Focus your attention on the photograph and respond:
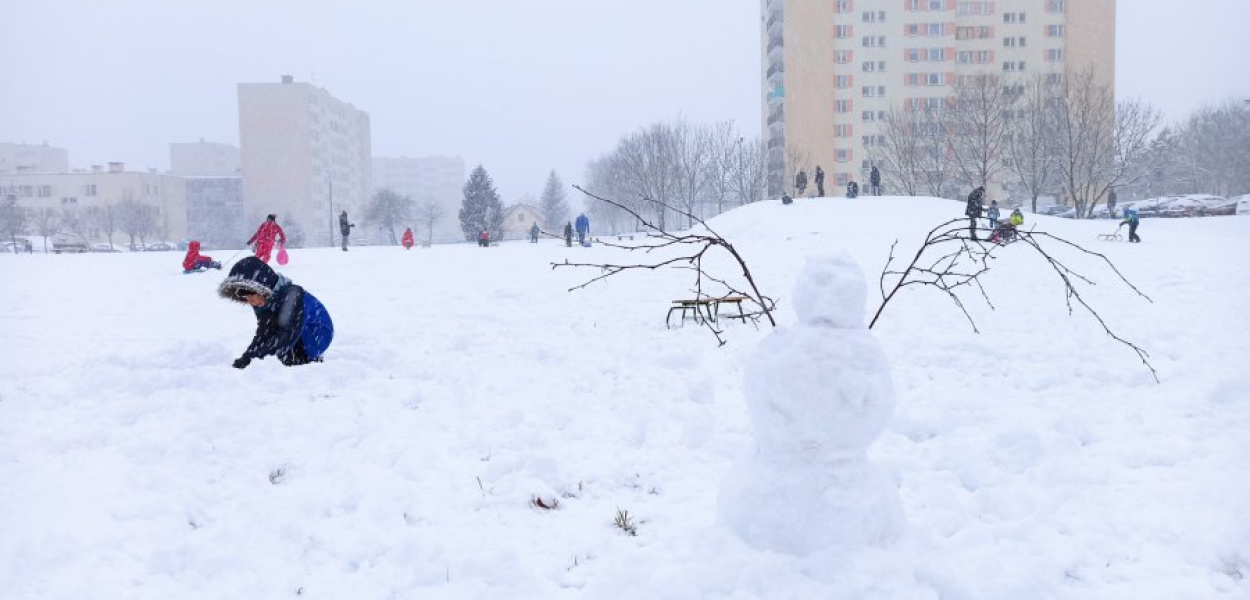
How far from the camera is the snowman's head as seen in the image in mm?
3346

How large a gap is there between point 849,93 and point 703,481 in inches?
2687

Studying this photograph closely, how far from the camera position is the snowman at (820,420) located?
3.29 m

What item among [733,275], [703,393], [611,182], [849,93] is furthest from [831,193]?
[703,393]

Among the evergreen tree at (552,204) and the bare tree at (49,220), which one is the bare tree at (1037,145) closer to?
the evergreen tree at (552,204)

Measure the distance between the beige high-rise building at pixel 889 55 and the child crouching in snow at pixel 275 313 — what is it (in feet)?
202

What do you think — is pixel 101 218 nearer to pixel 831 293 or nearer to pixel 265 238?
pixel 265 238

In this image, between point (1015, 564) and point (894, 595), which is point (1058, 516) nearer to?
point (1015, 564)

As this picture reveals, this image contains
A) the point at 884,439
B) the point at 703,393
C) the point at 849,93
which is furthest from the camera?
the point at 849,93

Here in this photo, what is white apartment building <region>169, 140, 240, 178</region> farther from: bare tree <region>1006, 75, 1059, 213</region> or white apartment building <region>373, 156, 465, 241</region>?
bare tree <region>1006, 75, 1059, 213</region>

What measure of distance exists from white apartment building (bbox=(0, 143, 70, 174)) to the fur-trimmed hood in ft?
419

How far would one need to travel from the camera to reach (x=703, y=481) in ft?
16.1

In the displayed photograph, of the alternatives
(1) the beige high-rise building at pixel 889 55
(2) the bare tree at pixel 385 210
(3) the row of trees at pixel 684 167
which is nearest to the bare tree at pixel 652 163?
(3) the row of trees at pixel 684 167

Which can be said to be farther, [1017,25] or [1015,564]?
[1017,25]

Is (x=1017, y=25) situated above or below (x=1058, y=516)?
above
